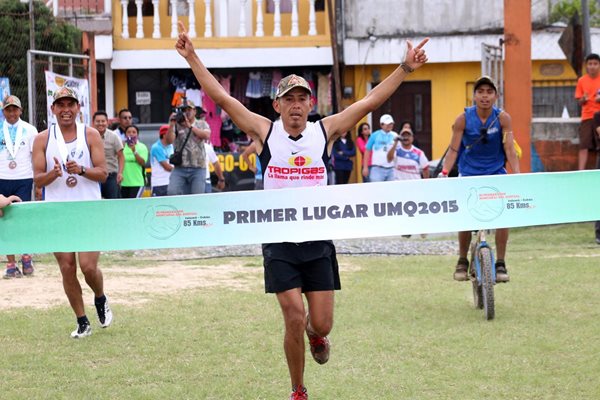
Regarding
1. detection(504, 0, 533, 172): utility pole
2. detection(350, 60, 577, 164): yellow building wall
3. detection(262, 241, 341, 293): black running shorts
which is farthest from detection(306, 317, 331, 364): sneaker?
detection(350, 60, 577, 164): yellow building wall

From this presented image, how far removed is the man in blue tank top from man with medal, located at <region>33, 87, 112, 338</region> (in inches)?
129

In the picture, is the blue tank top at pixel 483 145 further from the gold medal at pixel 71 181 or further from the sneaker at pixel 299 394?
the sneaker at pixel 299 394

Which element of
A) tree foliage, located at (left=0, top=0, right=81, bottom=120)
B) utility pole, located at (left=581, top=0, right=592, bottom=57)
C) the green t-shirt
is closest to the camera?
the green t-shirt

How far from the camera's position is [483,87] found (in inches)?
430

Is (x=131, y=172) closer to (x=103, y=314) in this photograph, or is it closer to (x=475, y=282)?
(x=103, y=314)

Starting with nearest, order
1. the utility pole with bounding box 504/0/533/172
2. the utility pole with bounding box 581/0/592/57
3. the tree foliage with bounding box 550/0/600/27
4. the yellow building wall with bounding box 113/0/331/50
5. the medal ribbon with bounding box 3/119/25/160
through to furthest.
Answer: the medal ribbon with bounding box 3/119/25/160 → the utility pole with bounding box 504/0/533/172 → the utility pole with bounding box 581/0/592/57 → the yellow building wall with bounding box 113/0/331/50 → the tree foliage with bounding box 550/0/600/27

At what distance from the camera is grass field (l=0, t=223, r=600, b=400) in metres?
8.11

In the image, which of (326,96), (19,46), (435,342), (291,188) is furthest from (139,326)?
(326,96)

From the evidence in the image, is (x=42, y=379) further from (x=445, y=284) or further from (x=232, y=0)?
(x=232, y=0)

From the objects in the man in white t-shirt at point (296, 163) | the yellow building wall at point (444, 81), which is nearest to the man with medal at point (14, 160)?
the man in white t-shirt at point (296, 163)

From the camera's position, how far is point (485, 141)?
1099 cm

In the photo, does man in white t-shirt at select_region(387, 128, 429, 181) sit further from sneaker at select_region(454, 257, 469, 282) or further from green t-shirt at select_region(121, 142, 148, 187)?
sneaker at select_region(454, 257, 469, 282)

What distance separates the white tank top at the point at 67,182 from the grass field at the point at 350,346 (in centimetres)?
125

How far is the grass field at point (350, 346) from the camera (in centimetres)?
811
